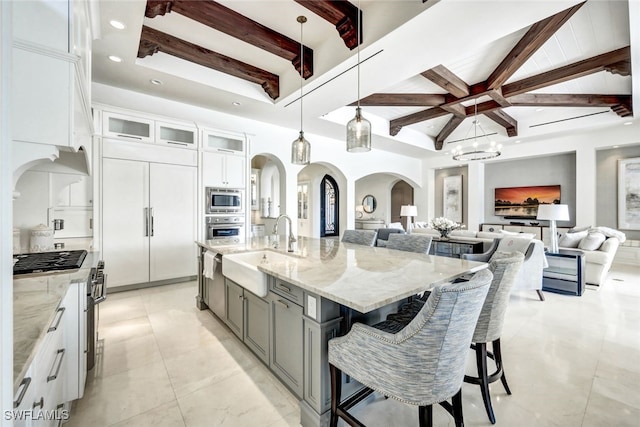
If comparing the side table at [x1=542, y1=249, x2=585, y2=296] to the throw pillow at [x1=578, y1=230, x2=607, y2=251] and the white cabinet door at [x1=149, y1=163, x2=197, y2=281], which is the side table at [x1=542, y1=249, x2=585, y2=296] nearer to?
the throw pillow at [x1=578, y1=230, x2=607, y2=251]

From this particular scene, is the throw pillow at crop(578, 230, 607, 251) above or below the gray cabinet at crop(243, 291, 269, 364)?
above

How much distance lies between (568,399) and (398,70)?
340 centimetres

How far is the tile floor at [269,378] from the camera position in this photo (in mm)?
1686

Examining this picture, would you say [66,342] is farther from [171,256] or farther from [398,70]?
[398,70]

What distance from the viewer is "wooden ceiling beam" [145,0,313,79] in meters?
2.57

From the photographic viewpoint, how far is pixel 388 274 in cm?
173

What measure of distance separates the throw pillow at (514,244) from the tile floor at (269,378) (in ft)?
2.73

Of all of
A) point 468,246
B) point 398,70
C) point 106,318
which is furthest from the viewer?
point 468,246

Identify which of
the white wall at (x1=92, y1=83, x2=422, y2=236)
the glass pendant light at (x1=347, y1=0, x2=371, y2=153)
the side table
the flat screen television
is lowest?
the side table

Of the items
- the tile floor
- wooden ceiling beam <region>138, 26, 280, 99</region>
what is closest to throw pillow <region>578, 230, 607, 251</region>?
the tile floor

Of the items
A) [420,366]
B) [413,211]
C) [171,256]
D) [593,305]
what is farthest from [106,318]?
[413,211]

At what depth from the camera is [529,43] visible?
3.32 metres

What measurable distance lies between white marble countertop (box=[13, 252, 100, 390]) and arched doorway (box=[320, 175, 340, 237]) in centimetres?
900

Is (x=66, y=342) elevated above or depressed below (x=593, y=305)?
above
